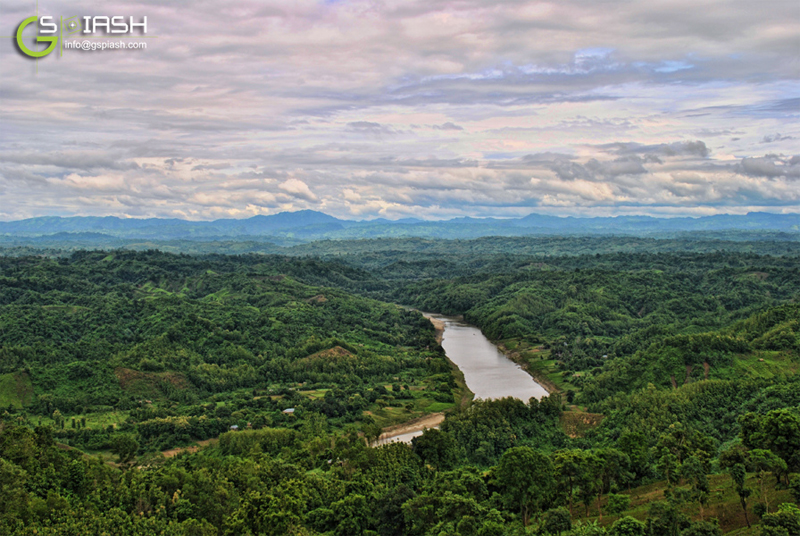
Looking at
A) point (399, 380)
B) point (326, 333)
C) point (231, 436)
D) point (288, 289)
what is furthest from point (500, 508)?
point (288, 289)

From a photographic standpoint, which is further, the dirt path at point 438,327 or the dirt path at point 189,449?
the dirt path at point 438,327

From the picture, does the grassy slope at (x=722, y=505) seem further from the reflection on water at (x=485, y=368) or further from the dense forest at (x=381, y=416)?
the reflection on water at (x=485, y=368)

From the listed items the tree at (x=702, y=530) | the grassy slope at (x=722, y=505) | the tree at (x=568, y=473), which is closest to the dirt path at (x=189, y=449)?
the tree at (x=568, y=473)

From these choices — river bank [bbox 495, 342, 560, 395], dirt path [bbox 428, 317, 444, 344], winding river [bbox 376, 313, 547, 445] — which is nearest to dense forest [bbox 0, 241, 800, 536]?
river bank [bbox 495, 342, 560, 395]

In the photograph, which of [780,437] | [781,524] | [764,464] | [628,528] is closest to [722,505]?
[764,464]

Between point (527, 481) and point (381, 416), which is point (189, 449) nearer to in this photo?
point (381, 416)
